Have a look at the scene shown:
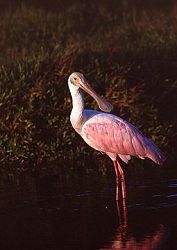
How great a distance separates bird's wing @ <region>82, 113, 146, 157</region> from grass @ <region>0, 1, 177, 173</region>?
7.64 ft

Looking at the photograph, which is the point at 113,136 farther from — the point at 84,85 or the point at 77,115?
the point at 84,85

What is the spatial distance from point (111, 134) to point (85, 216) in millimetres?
2299

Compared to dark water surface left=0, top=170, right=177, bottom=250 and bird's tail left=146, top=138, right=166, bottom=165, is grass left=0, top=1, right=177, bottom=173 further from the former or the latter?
bird's tail left=146, top=138, right=166, bottom=165

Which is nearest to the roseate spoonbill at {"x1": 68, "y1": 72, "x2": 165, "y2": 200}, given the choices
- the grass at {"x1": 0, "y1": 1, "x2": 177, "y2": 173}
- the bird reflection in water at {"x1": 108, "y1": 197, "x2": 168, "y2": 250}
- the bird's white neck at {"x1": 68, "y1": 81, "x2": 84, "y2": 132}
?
the bird's white neck at {"x1": 68, "y1": 81, "x2": 84, "y2": 132}

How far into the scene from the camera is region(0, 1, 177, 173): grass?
61.0ft

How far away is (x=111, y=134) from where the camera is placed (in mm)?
15195

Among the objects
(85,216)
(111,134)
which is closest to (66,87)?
(111,134)

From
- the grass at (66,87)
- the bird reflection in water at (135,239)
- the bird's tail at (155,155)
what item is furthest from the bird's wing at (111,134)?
the bird reflection in water at (135,239)

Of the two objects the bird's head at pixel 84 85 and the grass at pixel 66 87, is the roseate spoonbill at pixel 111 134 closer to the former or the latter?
the bird's head at pixel 84 85

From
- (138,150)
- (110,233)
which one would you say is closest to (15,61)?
(138,150)

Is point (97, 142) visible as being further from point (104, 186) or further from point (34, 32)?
point (34, 32)

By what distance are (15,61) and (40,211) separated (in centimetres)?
749

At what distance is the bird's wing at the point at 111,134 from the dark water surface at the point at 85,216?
54 cm

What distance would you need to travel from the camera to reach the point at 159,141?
19250mm
